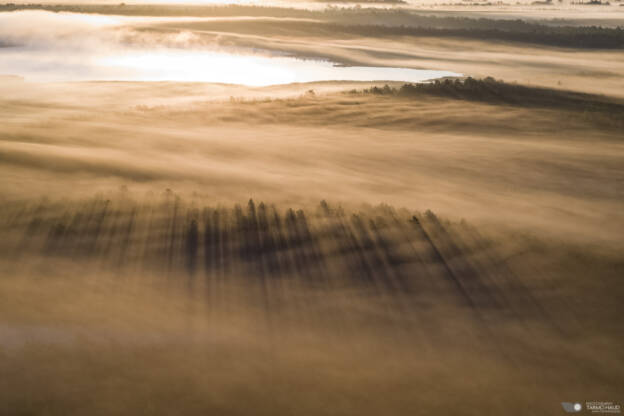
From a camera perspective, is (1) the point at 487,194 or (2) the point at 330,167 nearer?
(1) the point at 487,194

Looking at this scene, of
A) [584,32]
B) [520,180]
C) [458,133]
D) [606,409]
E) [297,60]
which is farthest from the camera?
[584,32]

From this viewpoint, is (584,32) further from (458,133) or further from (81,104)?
(81,104)

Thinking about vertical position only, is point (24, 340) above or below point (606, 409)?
above

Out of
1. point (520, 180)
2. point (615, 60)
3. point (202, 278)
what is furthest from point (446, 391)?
point (615, 60)

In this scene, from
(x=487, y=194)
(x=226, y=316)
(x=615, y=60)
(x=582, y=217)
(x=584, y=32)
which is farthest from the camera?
(x=584, y=32)

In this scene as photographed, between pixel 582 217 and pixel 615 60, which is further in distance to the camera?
pixel 615 60

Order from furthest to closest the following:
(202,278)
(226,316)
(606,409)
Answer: (202,278)
(226,316)
(606,409)

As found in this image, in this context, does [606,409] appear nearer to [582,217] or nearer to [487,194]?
[582,217]

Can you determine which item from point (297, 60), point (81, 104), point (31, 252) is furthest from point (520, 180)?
point (297, 60)

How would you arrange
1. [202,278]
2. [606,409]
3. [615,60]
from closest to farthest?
1. [606,409]
2. [202,278]
3. [615,60]
